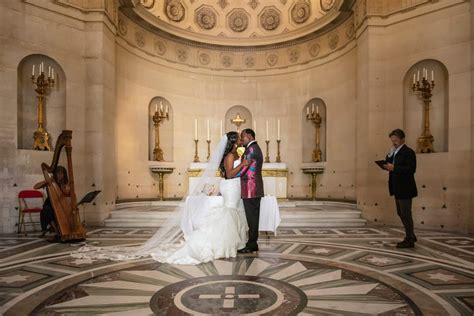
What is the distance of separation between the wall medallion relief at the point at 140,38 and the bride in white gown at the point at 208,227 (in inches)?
303

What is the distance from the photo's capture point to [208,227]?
5871 mm

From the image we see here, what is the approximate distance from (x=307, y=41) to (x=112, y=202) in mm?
8559

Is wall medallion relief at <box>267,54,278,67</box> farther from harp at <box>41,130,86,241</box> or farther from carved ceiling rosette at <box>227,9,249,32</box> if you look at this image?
harp at <box>41,130,86,241</box>

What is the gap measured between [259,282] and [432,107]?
7347 millimetres

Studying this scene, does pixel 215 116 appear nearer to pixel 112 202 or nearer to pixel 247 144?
pixel 112 202

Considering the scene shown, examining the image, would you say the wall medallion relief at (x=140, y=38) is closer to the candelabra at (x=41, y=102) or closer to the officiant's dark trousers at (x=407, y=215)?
the candelabra at (x=41, y=102)

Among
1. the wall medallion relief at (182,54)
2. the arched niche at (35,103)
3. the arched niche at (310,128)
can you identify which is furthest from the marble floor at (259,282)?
the wall medallion relief at (182,54)

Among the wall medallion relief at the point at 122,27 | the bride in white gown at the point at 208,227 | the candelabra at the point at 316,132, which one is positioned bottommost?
the bride in white gown at the point at 208,227

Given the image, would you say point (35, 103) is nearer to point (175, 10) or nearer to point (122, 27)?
point (122, 27)

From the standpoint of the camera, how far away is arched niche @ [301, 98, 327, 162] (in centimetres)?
1358

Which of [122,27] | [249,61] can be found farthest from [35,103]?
[249,61]

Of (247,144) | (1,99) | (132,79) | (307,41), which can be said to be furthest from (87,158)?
(307,41)

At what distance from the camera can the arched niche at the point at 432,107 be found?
30.5 feet

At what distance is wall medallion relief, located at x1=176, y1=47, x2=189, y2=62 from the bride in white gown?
27.6ft
